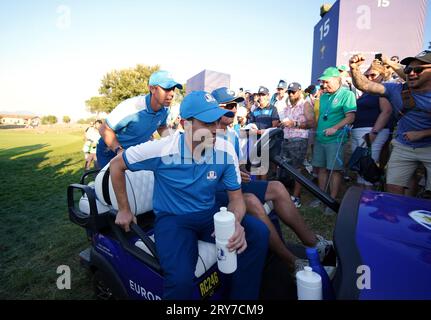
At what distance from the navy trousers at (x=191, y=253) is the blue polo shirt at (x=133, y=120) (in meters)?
1.42

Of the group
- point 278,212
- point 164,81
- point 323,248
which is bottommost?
point 323,248

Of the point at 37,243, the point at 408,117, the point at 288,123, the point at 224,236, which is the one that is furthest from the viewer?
the point at 288,123

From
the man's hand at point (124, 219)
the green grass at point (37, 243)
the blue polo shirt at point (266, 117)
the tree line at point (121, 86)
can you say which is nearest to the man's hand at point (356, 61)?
the blue polo shirt at point (266, 117)

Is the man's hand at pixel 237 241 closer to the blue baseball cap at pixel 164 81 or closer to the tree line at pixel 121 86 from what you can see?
the blue baseball cap at pixel 164 81

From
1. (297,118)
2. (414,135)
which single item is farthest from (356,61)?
(297,118)

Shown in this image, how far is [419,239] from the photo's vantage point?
1123 millimetres

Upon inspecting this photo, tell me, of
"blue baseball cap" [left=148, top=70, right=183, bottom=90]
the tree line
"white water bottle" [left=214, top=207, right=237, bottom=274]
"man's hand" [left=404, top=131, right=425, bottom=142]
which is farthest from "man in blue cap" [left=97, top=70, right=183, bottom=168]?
the tree line

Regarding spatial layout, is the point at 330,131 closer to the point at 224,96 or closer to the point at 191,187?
the point at 224,96

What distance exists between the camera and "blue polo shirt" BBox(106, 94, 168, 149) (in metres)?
2.79

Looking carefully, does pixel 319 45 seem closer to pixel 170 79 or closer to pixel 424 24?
pixel 424 24

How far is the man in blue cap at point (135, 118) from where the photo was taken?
9.14 ft

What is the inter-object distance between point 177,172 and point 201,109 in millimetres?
478

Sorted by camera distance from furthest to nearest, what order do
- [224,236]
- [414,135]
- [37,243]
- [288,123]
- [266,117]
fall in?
[266,117], [288,123], [37,243], [414,135], [224,236]

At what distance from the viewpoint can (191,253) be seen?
5.35 ft
